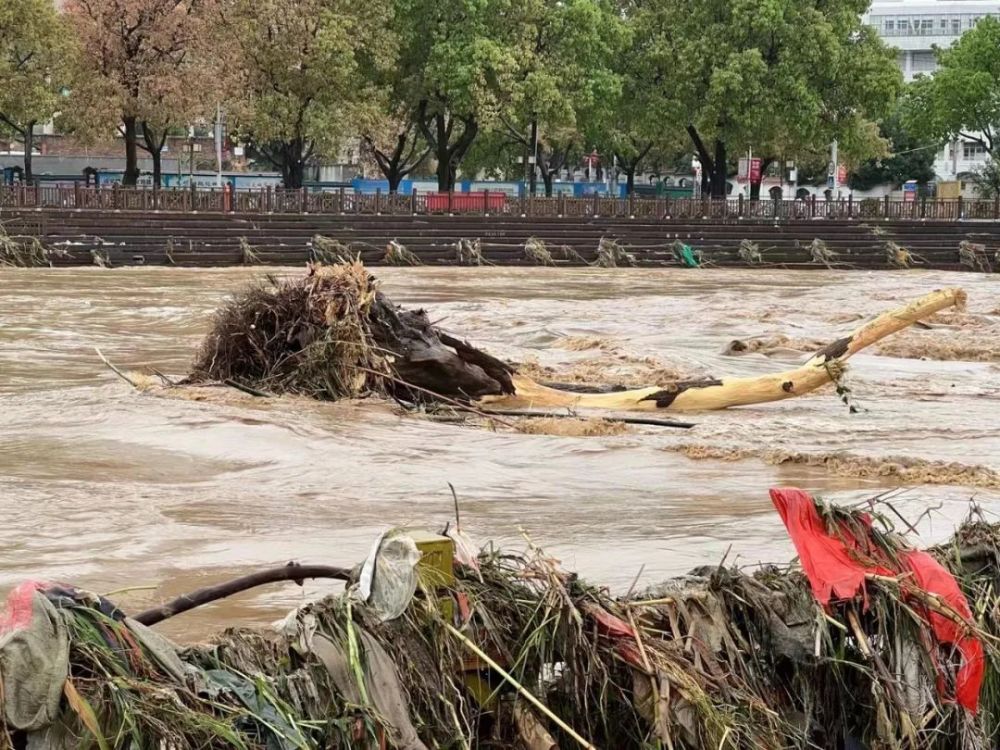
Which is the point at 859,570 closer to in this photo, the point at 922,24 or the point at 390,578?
the point at 390,578

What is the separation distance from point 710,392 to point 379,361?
11.8 ft

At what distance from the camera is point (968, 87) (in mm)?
69062

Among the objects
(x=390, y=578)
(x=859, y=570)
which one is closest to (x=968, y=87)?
(x=859, y=570)

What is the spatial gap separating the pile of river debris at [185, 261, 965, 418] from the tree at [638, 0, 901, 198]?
39291mm

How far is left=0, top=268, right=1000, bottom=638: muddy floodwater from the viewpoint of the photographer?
9.70 m

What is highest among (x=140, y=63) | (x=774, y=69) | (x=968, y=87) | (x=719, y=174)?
(x=968, y=87)

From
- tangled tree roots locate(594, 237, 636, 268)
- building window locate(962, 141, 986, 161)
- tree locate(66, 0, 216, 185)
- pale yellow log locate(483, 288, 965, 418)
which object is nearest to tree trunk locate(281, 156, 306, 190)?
tree locate(66, 0, 216, 185)

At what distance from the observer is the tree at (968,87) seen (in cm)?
6931

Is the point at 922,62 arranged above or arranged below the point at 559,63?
above

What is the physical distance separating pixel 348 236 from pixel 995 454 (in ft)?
108

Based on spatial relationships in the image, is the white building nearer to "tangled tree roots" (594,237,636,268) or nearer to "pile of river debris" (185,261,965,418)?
"tangled tree roots" (594,237,636,268)

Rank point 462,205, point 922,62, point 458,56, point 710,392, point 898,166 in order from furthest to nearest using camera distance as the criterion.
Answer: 1. point 922,62
2. point 898,166
3. point 458,56
4. point 462,205
5. point 710,392

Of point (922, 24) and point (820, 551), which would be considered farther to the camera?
point (922, 24)

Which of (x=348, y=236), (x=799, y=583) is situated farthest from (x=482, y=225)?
(x=799, y=583)
